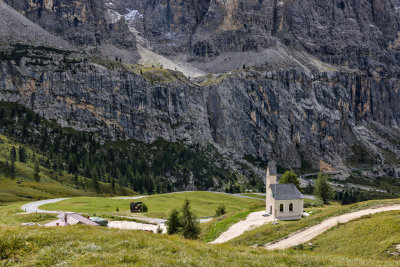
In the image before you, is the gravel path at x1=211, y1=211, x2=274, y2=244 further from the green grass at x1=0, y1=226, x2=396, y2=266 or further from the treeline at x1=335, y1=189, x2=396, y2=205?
the treeline at x1=335, y1=189, x2=396, y2=205

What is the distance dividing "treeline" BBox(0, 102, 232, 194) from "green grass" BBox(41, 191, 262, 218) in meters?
47.0

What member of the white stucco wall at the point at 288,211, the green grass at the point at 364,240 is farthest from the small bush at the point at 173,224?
the green grass at the point at 364,240

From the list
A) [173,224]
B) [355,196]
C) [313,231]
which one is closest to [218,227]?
[173,224]

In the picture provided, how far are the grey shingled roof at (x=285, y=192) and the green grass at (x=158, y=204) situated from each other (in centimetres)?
2504

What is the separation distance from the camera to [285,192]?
187ft

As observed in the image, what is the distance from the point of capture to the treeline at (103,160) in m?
151

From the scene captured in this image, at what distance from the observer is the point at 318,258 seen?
19.5 meters

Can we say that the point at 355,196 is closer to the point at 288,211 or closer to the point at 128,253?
the point at 288,211

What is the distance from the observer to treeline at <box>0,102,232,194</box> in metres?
151

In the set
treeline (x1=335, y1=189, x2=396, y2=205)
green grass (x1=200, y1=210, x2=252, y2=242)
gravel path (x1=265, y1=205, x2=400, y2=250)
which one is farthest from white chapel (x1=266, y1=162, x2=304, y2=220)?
treeline (x1=335, y1=189, x2=396, y2=205)

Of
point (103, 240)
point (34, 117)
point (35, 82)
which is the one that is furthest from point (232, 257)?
point (35, 82)

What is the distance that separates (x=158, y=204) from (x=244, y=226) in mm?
46685

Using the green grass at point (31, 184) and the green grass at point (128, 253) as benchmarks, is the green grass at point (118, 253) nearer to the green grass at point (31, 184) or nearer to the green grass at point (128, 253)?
the green grass at point (128, 253)

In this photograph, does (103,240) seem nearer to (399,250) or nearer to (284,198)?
(399,250)
